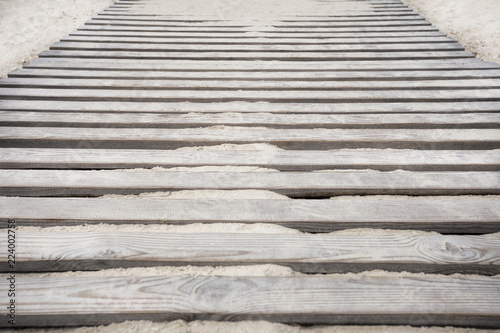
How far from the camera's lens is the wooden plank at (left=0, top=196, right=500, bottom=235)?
1396 millimetres

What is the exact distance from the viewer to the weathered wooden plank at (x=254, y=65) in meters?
2.79

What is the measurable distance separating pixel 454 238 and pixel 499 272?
0.60 ft

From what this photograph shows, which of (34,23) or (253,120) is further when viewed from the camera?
(34,23)

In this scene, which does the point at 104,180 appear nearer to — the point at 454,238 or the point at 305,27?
the point at 454,238

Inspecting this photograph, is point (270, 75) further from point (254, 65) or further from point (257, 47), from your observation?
point (257, 47)

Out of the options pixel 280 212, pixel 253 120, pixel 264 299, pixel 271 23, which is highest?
pixel 271 23

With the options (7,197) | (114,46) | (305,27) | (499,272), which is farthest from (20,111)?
(305,27)

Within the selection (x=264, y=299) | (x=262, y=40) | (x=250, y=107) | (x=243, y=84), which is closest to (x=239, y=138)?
(x=250, y=107)

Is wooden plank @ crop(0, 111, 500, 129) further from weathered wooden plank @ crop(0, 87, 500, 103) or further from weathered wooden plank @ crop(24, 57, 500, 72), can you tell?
weathered wooden plank @ crop(24, 57, 500, 72)

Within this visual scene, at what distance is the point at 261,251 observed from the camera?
1260 mm

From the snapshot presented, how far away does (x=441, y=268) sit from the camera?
47.8 inches

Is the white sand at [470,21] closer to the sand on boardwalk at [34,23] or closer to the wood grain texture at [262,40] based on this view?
the wood grain texture at [262,40]

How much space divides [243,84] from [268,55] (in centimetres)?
70

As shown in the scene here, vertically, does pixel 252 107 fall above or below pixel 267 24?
below
